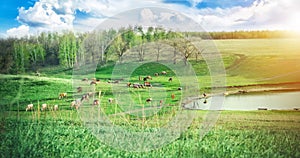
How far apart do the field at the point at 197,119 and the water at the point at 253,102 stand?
58 mm

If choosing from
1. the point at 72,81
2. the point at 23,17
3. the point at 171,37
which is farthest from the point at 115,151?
the point at 23,17

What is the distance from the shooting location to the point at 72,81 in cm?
493

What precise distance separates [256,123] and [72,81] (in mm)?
1742

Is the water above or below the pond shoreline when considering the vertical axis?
below

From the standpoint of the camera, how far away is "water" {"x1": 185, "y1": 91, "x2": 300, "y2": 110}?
15.7 feet

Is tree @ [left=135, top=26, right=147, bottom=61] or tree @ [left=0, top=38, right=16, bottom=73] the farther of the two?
tree @ [left=0, top=38, right=16, bottom=73]

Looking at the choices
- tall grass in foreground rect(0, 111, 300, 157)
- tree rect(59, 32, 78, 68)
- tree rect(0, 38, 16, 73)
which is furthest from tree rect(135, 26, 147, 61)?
tree rect(0, 38, 16, 73)

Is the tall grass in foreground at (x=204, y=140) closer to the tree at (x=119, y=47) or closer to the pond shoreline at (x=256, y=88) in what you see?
the pond shoreline at (x=256, y=88)

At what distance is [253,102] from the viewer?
4.81 meters

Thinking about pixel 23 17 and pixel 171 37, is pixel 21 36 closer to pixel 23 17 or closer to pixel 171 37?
pixel 23 17

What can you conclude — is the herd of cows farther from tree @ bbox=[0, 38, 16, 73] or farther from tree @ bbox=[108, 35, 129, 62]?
tree @ bbox=[0, 38, 16, 73]

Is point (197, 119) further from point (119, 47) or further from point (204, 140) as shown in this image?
point (119, 47)

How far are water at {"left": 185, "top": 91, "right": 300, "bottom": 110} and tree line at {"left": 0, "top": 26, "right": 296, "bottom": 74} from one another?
448mm

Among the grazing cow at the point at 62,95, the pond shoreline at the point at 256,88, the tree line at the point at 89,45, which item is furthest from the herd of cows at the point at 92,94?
the pond shoreline at the point at 256,88
